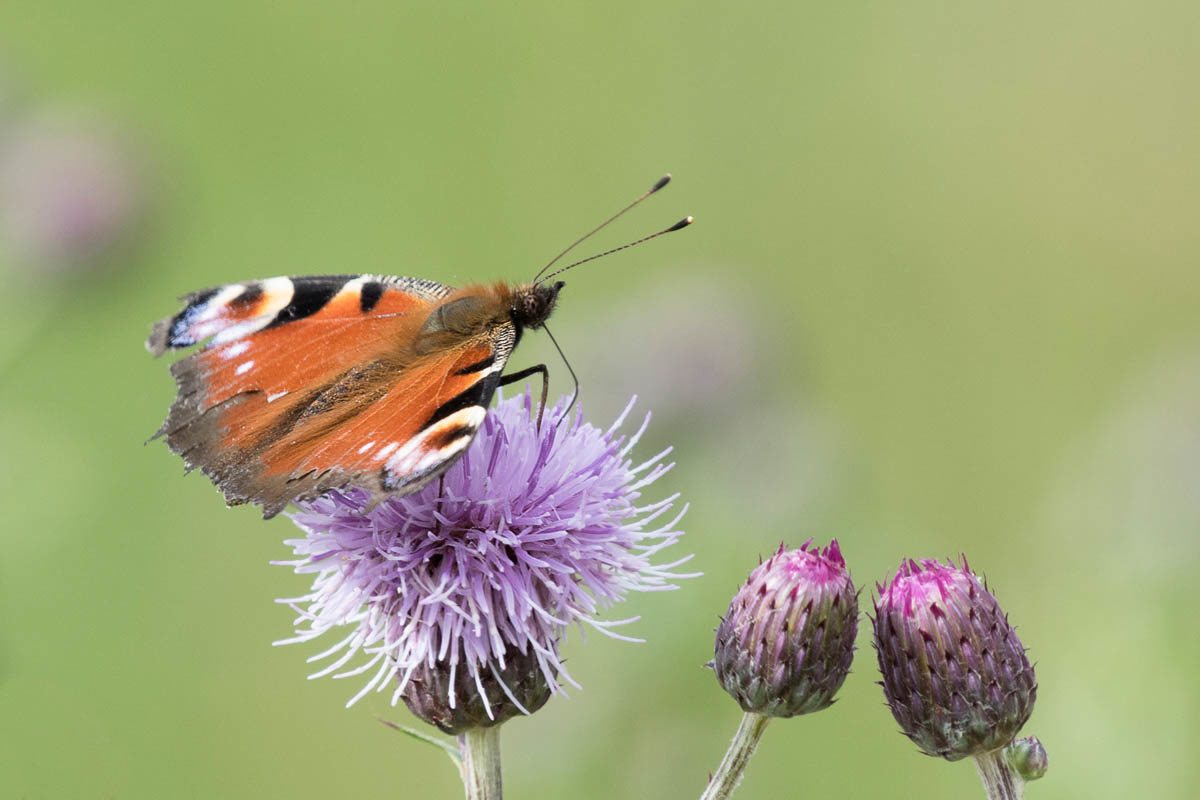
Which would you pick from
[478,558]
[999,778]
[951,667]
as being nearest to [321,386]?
[478,558]

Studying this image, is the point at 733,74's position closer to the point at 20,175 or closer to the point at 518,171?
the point at 518,171

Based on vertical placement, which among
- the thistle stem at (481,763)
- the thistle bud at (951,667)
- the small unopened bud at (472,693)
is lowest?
the thistle bud at (951,667)

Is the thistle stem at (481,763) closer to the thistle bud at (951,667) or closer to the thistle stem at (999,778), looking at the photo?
the thistle bud at (951,667)

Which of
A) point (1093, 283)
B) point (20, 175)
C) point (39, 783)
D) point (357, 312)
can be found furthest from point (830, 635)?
point (1093, 283)

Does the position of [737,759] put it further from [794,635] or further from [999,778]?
[999,778]

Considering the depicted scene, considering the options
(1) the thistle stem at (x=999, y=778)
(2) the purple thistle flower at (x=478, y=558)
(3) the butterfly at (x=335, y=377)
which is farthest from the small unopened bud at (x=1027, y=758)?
(3) the butterfly at (x=335, y=377)

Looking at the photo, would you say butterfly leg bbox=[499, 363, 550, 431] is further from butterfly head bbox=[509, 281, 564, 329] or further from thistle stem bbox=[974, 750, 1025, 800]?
thistle stem bbox=[974, 750, 1025, 800]
